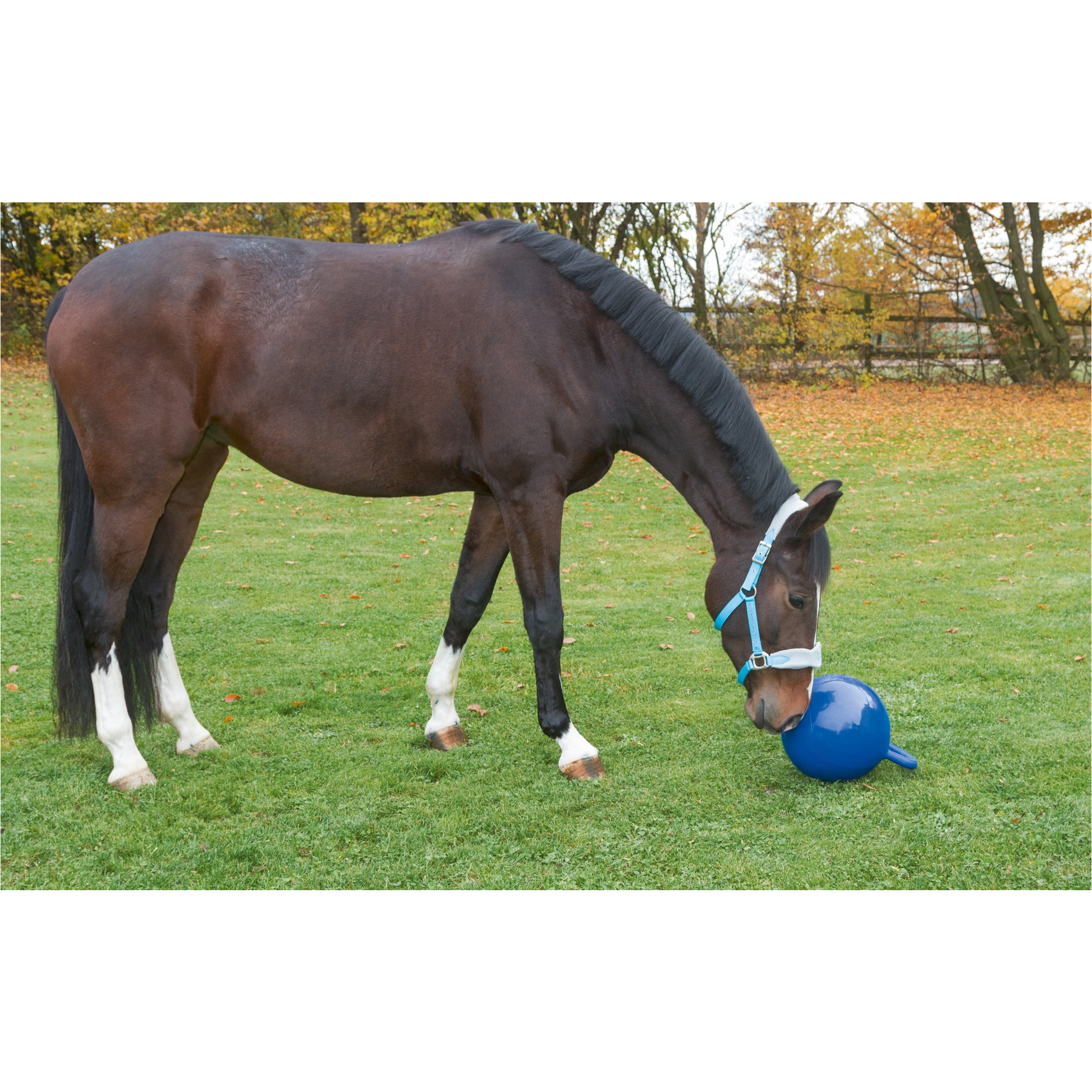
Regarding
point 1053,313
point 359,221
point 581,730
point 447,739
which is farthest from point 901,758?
point 1053,313

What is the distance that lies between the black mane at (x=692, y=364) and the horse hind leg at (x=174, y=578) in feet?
6.43

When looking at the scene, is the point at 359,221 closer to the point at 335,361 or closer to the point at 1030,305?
the point at 335,361

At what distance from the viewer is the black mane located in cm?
395

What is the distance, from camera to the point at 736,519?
13.1ft

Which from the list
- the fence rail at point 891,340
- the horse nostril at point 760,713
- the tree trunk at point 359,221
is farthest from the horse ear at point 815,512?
the fence rail at point 891,340

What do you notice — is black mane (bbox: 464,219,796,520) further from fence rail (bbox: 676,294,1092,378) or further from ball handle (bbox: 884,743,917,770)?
fence rail (bbox: 676,294,1092,378)

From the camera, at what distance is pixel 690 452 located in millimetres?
4102

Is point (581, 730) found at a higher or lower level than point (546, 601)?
lower

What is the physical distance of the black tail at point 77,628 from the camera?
4125 mm

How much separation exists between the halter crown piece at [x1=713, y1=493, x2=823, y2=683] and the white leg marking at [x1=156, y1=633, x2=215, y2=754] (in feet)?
8.48

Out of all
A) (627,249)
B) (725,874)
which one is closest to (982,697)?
(725,874)

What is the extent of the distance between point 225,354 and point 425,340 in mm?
890

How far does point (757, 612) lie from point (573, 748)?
1.06 meters

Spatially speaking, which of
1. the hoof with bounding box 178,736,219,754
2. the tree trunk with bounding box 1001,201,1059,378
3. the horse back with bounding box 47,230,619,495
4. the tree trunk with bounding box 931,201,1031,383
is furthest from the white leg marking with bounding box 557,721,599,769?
the tree trunk with bounding box 1001,201,1059,378
